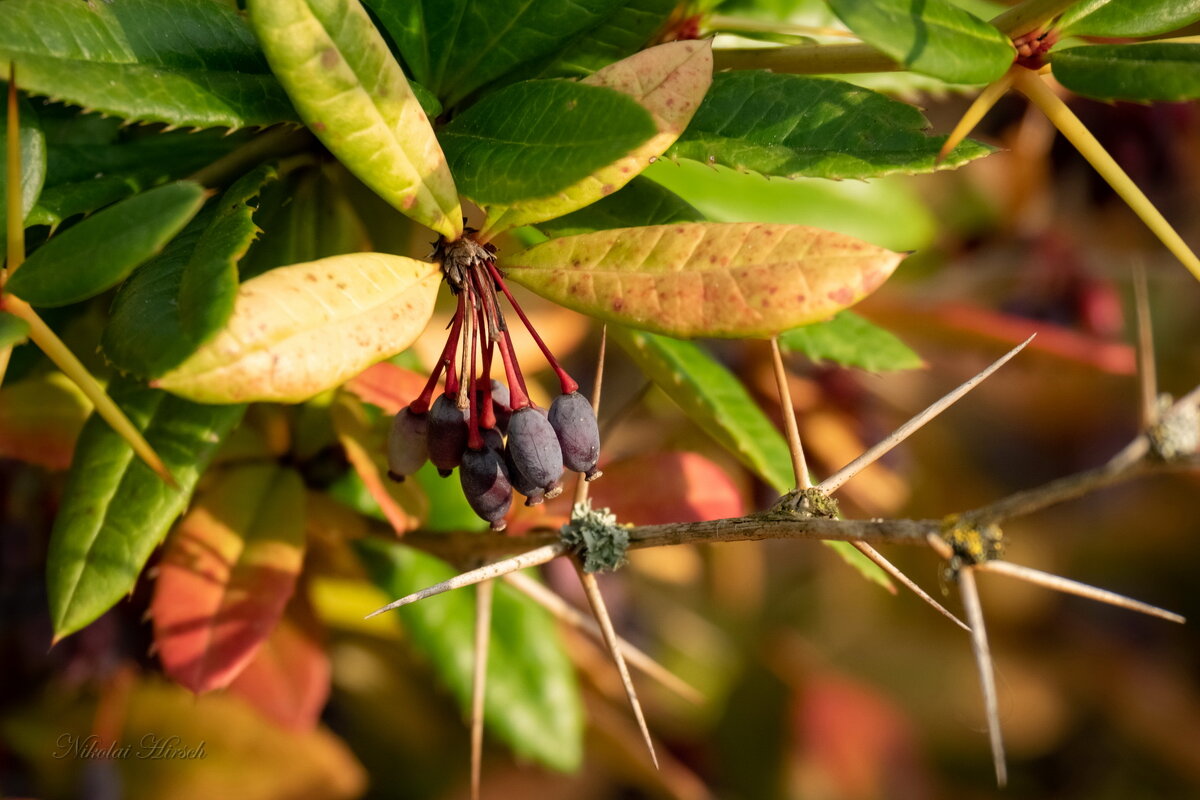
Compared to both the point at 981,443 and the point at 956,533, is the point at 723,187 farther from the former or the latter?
the point at 981,443

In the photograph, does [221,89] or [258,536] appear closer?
[221,89]

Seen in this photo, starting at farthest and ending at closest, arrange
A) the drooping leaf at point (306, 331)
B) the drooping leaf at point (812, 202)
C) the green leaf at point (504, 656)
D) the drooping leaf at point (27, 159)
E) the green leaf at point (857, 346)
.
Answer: the drooping leaf at point (812, 202) → the green leaf at point (504, 656) → the green leaf at point (857, 346) → the drooping leaf at point (27, 159) → the drooping leaf at point (306, 331)

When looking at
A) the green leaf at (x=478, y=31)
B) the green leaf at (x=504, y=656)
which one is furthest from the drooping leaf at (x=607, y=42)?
the green leaf at (x=504, y=656)

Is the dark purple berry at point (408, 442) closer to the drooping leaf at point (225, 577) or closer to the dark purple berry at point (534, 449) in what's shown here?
the dark purple berry at point (534, 449)

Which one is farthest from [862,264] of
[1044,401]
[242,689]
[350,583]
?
[1044,401]

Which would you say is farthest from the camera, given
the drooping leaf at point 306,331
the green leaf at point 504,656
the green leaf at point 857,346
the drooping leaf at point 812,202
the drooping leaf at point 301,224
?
the drooping leaf at point 812,202

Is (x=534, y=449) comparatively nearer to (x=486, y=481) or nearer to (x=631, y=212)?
(x=486, y=481)

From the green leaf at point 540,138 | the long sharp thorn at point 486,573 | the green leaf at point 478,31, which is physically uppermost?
the green leaf at point 478,31
